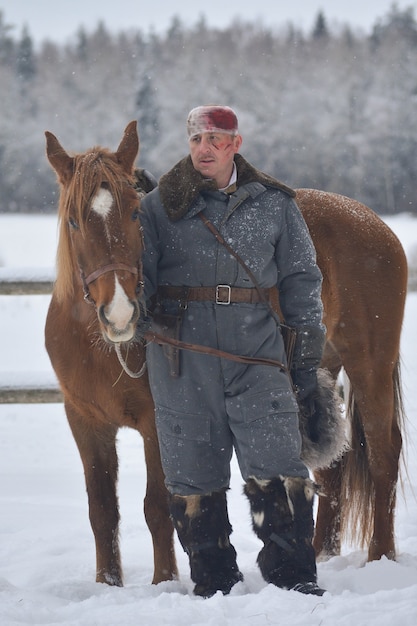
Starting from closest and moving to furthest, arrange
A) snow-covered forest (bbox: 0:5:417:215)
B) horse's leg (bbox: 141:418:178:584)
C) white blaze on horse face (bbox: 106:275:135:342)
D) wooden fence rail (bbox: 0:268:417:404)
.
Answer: white blaze on horse face (bbox: 106:275:135:342) < horse's leg (bbox: 141:418:178:584) < wooden fence rail (bbox: 0:268:417:404) < snow-covered forest (bbox: 0:5:417:215)

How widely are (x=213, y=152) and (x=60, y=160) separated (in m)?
0.55

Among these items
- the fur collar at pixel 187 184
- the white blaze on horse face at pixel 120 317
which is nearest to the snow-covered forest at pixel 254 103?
the fur collar at pixel 187 184

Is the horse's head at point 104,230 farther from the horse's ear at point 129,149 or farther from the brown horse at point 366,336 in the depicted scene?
the brown horse at point 366,336

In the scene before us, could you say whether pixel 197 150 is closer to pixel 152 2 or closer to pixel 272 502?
pixel 272 502

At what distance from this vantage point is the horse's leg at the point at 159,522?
3.24 meters

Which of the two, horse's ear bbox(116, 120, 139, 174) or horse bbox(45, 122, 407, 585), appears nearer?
horse bbox(45, 122, 407, 585)

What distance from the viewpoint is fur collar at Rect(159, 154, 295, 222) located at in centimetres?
283

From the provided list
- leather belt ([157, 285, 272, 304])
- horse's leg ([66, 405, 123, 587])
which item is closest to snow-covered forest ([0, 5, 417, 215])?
horse's leg ([66, 405, 123, 587])

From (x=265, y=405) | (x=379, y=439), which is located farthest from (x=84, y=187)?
(x=379, y=439)

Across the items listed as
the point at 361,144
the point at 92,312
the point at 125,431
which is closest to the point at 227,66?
the point at 361,144

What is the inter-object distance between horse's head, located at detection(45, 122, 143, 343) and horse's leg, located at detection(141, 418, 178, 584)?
829 mm

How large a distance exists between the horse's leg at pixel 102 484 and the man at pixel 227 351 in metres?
0.49

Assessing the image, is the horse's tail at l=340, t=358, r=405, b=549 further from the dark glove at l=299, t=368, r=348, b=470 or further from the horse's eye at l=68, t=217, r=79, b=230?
the horse's eye at l=68, t=217, r=79, b=230

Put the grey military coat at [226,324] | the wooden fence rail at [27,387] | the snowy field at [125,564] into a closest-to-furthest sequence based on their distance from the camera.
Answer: the snowy field at [125,564] → the grey military coat at [226,324] → the wooden fence rail at [27,387]
